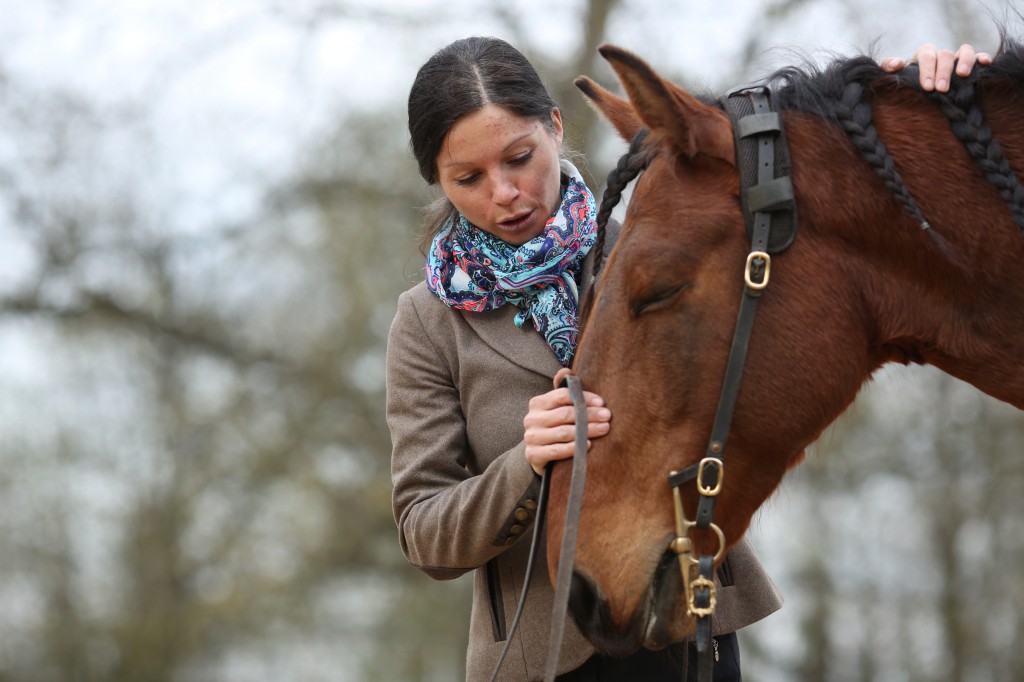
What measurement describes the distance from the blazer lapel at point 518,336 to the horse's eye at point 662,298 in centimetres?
29

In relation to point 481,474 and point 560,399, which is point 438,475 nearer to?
point 481,474

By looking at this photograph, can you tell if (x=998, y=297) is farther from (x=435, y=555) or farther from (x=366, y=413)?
(x=366, y=413)

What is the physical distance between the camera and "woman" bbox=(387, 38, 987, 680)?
2592 mm

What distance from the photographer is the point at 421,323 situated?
2.84 meters

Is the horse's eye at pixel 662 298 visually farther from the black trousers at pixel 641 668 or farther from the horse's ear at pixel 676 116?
the black trousers at pixel 641 668

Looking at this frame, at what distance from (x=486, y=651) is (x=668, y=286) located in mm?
953

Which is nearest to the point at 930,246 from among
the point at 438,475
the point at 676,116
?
the point at 676,116

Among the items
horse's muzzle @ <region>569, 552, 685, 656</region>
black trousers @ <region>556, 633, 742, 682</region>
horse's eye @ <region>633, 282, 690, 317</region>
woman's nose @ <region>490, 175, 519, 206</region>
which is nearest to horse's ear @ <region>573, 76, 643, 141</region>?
woman's nose @ <region>490, 175, 519, 206</region>

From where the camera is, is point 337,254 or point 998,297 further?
point 337,254

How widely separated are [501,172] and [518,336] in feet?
1.29

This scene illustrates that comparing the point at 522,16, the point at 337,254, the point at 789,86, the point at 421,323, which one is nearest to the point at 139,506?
the point at 337,254

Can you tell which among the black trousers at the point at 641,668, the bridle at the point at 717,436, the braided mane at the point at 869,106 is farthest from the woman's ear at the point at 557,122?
the black trousers at the point at 641,668

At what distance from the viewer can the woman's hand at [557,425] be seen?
237 cm

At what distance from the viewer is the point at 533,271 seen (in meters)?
2.71
